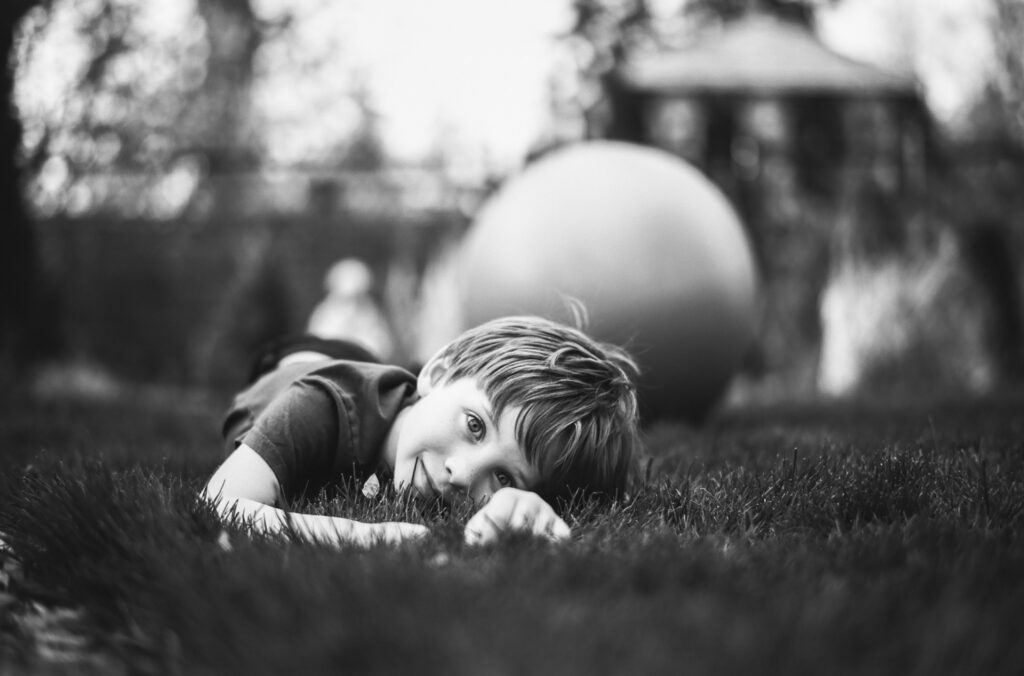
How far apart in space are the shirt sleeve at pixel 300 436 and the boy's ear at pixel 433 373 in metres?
0.21

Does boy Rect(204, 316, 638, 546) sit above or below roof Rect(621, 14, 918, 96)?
below

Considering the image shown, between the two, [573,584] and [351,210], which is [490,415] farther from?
[351,210]

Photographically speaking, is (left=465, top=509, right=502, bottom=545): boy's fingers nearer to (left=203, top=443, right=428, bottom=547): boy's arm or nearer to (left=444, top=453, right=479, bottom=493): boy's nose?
(left=203, top=443, right=428, bottom=547): boy's arm

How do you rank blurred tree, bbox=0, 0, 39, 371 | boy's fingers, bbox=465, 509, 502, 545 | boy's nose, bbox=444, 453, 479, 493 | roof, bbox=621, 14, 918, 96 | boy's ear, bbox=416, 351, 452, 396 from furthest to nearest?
1. roof, bbox=621, 14, 918, 96
2. blurred tree, bbox=0, 0, 39, 371
3. boy's ear, bbox=416, 351, 452, 396
4. boy's nose, bbox=444, 453, 479, 493
5. boy's fingers, bbox=465, 509, 502, 545

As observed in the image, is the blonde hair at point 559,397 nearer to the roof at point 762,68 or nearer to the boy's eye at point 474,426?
the boy's eye at point 474,426

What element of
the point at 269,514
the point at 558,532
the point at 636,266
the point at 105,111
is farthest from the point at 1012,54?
the point at 269,514

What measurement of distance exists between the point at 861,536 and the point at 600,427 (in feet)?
2.10

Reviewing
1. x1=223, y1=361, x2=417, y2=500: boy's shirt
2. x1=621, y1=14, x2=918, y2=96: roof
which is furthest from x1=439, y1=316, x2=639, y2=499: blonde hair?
x1=621, y1=14, x2=918, y2=96: roof

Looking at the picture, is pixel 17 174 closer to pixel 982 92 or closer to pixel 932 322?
pixel 932 322

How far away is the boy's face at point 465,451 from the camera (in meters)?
2.00

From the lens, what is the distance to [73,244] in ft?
33.1

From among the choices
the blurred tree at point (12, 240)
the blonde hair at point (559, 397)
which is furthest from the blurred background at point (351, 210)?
the blonde hair at point (559, 397)

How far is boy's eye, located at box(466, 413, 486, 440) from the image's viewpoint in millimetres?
2039

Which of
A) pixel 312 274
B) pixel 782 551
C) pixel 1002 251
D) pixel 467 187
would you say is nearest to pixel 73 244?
A: pixel 312 274
